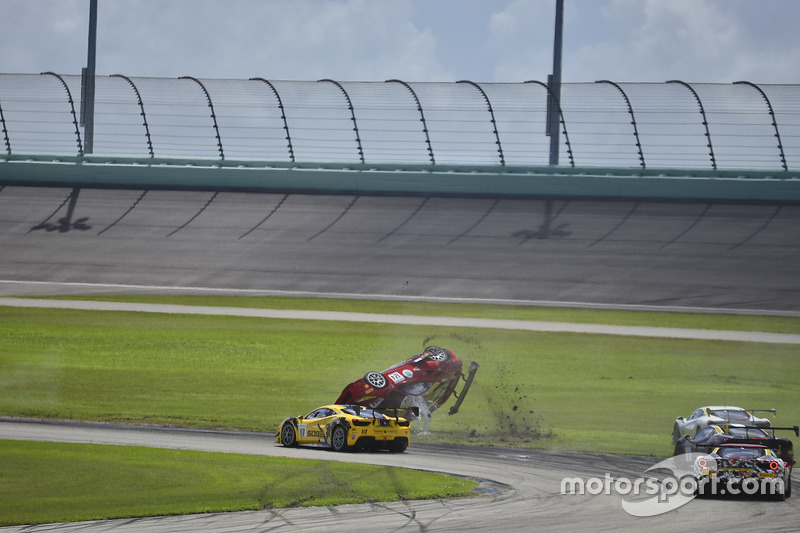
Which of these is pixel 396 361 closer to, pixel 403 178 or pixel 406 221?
pixel 406 221

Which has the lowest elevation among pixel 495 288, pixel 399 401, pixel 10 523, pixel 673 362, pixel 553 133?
pixel 10 523

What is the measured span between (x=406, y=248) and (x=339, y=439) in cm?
2277

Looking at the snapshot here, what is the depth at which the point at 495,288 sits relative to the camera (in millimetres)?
35219

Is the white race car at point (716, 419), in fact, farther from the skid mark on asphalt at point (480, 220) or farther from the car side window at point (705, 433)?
the skid mark on asphalt at point (480, 220)

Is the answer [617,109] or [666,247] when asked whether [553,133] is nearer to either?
[617,109]

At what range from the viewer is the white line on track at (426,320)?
28.4 meters

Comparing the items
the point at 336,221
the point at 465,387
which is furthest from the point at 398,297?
the point at 465,387

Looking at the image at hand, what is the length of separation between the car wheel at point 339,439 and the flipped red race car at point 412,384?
1611 mm

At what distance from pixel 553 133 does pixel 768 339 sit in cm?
1793

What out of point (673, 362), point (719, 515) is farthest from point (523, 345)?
point (719, 515)

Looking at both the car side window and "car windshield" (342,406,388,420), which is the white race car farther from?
"car windshield" (342,406,388,420)

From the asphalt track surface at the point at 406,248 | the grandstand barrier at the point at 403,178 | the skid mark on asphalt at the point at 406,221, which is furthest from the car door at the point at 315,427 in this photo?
the grandstand barrier at the point at 403,178

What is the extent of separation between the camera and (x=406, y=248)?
39125mm

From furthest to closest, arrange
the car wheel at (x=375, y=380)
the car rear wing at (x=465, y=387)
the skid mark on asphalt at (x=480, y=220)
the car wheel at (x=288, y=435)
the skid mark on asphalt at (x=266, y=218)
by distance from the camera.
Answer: the skid mark on asphalt at (x=266, y=218) → the skid mark on asphalt at (x=480, y=220) → the car rear wing at (x=465, y=387) → the car wheel at (x=375, y=380) → the car wheel at (x=288, y=435)
